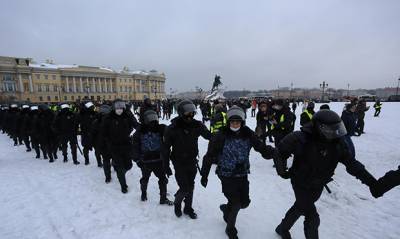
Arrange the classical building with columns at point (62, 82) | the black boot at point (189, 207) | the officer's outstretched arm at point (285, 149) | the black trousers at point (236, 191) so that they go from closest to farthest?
1. the officer's outstretched arm at point (285, 149)
2. the black trousers at point (236, 191)
3. the black boot at point (189, 207)
4. the classical building with columns at point (62, 82)

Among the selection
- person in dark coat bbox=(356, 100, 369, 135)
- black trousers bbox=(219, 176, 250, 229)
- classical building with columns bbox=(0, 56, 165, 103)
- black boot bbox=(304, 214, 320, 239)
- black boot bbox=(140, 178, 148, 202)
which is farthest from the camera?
classical building with columns bbox=(0, 56, 165, 103)

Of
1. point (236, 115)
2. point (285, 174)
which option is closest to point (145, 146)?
point (236, 115)

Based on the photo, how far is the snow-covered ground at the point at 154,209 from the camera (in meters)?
3.66

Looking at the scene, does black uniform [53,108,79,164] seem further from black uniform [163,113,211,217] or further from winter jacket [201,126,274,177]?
winter jacket [201,126,274,177]

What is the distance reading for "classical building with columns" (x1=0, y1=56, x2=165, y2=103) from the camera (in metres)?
69.2

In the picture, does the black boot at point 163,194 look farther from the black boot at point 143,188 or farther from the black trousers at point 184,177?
the black trousers at point 184,177

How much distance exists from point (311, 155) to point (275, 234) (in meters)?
1.66

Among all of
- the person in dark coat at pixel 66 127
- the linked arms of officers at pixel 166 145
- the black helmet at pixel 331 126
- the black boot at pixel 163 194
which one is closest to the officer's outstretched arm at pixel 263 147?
the black helmet at pixel 331 126

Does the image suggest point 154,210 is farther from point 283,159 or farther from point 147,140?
point 283,159

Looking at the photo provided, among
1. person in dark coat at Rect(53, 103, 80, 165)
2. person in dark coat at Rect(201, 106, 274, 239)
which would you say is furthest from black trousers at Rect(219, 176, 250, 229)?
person in dark coat at Rect(53, 103, 80, 165)

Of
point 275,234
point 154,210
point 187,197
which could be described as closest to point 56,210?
Answer: point 154,210

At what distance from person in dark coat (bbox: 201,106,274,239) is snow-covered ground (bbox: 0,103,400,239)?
0.87 m

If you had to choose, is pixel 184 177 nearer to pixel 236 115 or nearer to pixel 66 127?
pixel 236 115

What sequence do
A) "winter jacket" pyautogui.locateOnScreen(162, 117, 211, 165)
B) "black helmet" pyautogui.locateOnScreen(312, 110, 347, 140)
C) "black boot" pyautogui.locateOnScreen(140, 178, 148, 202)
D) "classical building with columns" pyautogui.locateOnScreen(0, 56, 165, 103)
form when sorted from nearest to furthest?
"black helmet" pyautogui.locateOnScreen(312, 110, 347, 140) < "winter jacket" pyautogui.locateOnScreen(162, 117, 211, 165) < "black boot" pyautogui.locateOnScreen(140, 178, 148, 202) < "classical building with columns" pyautogui.locateOnScreen(0, 56, 165, 103)
